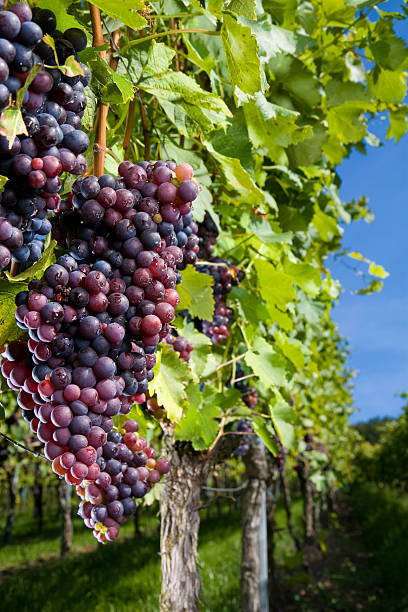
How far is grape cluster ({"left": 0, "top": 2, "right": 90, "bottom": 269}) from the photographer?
26.4 inches

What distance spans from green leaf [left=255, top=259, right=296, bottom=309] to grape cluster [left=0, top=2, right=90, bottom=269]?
1.41 m

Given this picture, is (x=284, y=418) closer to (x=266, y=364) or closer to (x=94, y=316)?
(x=266, y=364)

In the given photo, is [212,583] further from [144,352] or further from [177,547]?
[144,352]

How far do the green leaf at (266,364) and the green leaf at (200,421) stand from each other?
0.73ft

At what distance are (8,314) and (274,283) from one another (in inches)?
55.7

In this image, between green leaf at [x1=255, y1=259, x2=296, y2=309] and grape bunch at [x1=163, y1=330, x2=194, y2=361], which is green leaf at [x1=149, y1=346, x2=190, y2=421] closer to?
grape bunch at [x1=163, y1=330, x2=194, y2=361]

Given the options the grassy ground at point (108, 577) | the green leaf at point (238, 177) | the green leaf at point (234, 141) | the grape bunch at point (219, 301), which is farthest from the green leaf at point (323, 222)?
the grassy ground at point (108, 577)

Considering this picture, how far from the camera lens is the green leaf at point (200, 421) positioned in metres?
1.93

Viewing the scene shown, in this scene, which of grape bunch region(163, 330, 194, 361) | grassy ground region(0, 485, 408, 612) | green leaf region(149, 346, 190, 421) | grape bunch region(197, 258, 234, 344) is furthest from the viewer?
grassy ground region(0, 485, 408, 612)

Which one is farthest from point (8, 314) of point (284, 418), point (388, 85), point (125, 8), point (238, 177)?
point (388, 85)

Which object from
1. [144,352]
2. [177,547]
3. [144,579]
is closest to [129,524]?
[144,579]

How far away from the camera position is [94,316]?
2.77 feet

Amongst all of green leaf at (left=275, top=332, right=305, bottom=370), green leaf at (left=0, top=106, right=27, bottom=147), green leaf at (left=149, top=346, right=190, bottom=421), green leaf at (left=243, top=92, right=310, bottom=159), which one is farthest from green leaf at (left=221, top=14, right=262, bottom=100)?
green leaf at (left=275, top=332, right=305, bottom=370)

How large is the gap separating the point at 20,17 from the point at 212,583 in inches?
414
